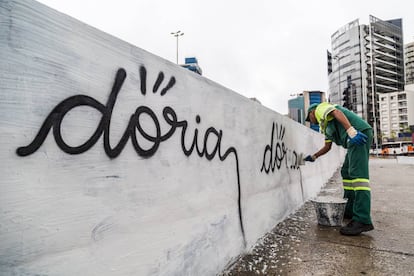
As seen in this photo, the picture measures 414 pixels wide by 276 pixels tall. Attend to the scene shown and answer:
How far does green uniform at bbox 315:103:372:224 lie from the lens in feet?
9.75

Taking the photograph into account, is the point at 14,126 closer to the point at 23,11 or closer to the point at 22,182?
the point at 22,182

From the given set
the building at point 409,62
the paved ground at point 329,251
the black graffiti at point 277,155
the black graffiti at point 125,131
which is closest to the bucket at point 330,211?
the paved ground at point 329,251

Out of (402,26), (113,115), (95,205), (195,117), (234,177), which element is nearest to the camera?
(95,205)

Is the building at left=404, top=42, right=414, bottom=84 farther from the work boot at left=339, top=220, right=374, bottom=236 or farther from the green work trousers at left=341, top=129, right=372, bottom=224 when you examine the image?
the work boot at left=339, top=220, right=374, bottom=236

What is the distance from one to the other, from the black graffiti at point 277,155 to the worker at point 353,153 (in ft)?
1.78

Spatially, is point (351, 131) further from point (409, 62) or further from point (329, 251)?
point (409, 62)

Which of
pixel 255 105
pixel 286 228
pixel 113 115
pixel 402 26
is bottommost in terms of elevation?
pixel 286 228

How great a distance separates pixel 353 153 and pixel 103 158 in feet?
9.47

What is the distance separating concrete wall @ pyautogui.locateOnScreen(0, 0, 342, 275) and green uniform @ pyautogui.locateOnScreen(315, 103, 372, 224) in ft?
5.10

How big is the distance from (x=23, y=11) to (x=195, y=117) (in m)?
1.19

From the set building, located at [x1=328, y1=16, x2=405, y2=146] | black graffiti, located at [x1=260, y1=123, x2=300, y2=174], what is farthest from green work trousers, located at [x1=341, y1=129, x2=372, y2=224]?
building, located at [x1=328, y1=16, x2=405, y2=146]

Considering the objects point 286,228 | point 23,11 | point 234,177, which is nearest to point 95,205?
point 23,11

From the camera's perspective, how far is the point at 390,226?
10.8 ft

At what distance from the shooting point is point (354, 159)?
3139mm
